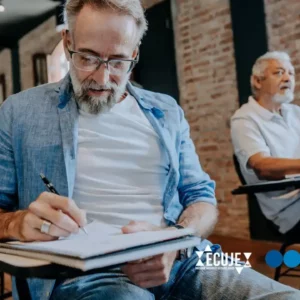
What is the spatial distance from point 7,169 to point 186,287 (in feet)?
1.47

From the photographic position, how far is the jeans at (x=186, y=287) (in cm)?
81

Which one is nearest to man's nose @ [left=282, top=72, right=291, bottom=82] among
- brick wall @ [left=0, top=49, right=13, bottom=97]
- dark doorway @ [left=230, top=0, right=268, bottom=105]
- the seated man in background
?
the seated man in background

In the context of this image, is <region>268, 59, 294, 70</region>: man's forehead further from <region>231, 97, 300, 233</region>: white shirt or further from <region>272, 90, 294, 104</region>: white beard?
<region>231, 97, 300, 233</region>: white shirt

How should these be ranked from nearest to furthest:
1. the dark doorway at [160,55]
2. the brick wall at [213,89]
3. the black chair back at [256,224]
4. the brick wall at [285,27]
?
the brick wall at [285,27], the black chair back at [256,224], the brick wall at [213,89], the dark doorway at [160,55]

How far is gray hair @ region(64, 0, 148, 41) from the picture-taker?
997mm

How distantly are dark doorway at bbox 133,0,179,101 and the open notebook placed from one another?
12.5 ft

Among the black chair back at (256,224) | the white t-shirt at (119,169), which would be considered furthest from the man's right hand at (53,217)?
the black chair back at (256,224)

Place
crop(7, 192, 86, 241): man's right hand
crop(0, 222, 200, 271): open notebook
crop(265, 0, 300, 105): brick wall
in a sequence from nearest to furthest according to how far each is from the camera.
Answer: crop(0, 222, 200, 271): open notebook, crop(7, 192, 86, 241): man's right hand, crop(265, 0, 300, 105): brick wall

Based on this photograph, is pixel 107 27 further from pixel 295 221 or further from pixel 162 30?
pixel 162 30

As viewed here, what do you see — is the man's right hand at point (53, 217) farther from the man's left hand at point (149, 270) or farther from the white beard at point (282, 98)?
the white beard at point (282, 98)

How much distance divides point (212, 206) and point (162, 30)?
377 cm

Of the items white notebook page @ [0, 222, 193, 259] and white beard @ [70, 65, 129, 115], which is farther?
white beard @ [70, 65, 129, 115]

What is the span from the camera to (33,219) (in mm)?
762

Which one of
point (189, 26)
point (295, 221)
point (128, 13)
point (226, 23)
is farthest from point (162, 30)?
point (128, 13)
